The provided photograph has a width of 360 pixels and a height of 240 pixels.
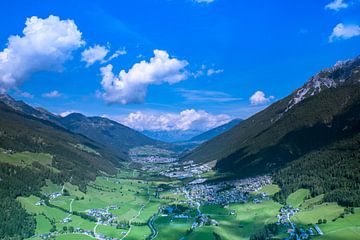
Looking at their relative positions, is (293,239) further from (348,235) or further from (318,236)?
(348,235)

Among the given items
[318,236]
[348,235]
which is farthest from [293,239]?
[348,235]
